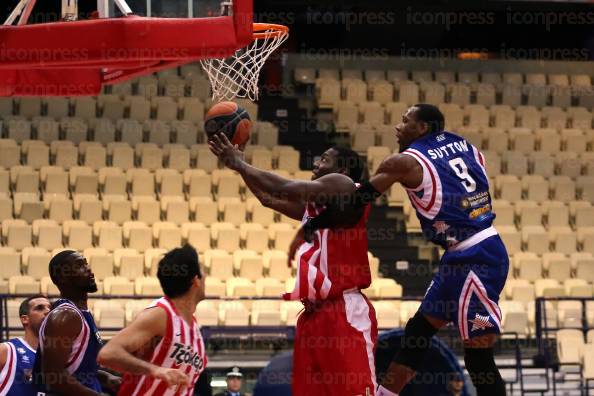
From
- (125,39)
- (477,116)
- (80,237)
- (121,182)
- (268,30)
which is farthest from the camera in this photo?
(477,116)

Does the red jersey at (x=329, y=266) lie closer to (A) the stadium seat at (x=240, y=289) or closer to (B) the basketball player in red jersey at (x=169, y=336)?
(B) the basketball player in red jersey at (x=169, y=336)

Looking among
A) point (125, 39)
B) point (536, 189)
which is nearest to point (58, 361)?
point (125, 39)

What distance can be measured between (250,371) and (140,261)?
207 cm

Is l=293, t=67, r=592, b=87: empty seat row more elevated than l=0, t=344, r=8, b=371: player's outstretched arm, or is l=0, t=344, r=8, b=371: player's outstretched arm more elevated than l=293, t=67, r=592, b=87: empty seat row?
l=293, t=67, r=592, b=87: empty seat row

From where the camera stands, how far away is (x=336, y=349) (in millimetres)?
5922

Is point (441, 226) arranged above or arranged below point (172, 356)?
above

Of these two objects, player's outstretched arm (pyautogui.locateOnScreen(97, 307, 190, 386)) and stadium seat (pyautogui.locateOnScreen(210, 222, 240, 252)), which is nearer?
player's outstretched arm (pyautogui.locateOnScreen(97, 307, 190, 386))

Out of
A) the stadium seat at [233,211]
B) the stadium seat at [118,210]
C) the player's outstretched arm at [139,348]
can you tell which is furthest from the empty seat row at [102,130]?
the player's outstretched arm at [139,348]

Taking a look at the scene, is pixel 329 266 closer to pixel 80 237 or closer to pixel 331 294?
pixel 331 294

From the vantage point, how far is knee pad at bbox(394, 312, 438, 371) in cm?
620

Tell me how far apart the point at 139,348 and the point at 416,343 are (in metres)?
1.90

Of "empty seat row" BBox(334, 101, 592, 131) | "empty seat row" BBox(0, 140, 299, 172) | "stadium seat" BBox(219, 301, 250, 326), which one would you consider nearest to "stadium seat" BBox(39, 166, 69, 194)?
"empty seat row" BBox(0, 140, 299, 172)

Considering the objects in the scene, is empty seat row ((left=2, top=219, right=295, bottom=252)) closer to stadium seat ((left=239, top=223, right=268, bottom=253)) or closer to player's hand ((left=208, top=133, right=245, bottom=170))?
stadium seat ((left=239, top=223, right=268, bottom=253))

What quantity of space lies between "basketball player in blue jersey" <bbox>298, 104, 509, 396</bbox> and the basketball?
574mm
